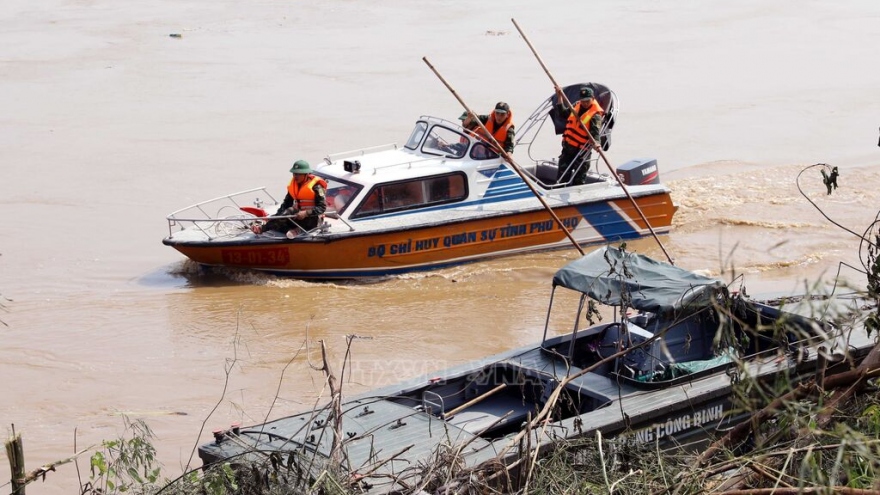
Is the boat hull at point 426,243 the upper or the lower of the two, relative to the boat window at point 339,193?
lower

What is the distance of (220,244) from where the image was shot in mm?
12539

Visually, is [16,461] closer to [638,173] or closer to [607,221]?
[607,221]

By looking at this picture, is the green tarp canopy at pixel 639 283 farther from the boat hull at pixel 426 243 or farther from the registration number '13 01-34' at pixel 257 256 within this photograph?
the registration number '13 01-34' at pixel 257 256

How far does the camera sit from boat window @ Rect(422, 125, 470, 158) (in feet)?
43.6

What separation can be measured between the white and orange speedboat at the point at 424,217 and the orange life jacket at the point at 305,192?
319 mm

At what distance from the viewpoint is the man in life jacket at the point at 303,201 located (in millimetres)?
12422

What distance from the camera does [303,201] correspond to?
12.5 metres

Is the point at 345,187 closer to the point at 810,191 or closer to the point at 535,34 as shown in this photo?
the point at 810,191

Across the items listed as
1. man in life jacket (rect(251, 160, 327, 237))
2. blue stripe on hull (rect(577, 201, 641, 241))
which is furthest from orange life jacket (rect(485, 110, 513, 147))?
man in life jacket (rect(251, 160, 327, 237))

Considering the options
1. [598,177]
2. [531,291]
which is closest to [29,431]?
[531,291]

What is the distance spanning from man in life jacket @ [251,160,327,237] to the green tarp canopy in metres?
4.96

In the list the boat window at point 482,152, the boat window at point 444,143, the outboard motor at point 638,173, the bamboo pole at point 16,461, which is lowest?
the bamboo pole at point 16,461

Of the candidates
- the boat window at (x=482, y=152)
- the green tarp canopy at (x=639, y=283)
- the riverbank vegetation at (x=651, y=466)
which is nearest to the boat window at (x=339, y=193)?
the boat window at (x=482, y=152)

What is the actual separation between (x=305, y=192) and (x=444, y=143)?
1.94 m
